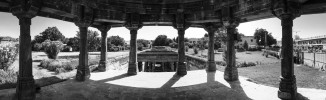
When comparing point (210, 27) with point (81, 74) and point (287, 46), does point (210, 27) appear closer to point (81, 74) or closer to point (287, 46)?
point (287, 46)

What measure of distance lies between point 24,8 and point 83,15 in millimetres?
2949

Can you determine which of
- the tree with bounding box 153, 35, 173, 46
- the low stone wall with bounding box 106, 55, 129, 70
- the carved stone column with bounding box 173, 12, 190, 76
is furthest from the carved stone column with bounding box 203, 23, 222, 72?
the tree with bounding box 153, 35, 173, 46

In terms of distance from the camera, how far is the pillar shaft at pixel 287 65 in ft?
18.7

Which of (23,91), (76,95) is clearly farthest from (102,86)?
(23,91)

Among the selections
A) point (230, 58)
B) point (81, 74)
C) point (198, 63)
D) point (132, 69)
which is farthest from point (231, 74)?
point (198, 63)

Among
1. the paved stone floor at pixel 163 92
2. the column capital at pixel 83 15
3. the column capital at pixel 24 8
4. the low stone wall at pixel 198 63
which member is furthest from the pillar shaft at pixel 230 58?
the column capital at pixel 24 8

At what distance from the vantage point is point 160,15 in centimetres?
1004

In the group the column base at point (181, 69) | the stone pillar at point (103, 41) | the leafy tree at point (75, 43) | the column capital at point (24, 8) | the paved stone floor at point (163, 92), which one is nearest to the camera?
the column capital at point (24, 8)

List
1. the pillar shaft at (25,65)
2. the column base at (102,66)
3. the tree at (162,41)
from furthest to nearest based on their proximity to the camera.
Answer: the tree at (162,41) → the column base at (102,66) → the pillar shaft at (25,65)

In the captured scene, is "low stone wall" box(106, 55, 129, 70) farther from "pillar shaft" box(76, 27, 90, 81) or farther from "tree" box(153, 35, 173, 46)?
"tree" box(153, 35, 173, 46)

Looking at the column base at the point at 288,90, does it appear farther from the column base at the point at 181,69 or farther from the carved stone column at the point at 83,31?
the carved stone column at the point at 83,31

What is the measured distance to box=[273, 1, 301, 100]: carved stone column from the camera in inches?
223

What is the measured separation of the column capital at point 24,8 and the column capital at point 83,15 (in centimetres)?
221

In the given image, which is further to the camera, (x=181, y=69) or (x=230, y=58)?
(x=181, y=69)
